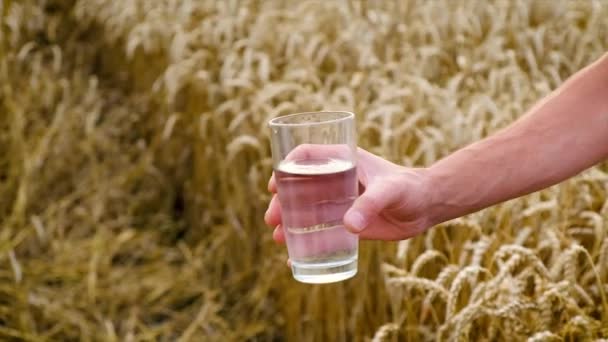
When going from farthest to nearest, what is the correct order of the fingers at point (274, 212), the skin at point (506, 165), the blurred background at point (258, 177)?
1. the blurred background at point (258, 177)
2. the fingers at point (274, 212)
3. the skin at point (506, 165)

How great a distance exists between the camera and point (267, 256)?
2.94m

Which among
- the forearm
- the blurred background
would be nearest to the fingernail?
the forearm

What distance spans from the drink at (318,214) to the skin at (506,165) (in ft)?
0.25

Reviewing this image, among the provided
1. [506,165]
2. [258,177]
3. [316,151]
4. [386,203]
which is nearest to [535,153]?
[506,165]

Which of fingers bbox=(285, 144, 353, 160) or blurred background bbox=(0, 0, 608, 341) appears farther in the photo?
blurred background bbox=(0, 0, 608, 341)

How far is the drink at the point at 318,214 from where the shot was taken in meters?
1.25

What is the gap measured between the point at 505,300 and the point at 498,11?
2.13 meters

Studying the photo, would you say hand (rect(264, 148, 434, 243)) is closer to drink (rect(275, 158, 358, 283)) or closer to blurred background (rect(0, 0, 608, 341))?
drink (rect(275, 158, 358, 283))

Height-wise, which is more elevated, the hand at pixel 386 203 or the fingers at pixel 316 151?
the fingers at pixel 316 151

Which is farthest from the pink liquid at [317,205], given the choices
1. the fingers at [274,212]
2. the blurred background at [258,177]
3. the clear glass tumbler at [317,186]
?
the blurred background at [258,177]

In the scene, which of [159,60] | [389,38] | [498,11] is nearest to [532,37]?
[498,11]

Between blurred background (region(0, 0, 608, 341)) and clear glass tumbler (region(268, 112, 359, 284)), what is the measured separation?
0.41 meters

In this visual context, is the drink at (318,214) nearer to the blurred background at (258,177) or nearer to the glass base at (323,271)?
the glass base at (323,271)

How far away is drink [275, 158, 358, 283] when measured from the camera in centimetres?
125
